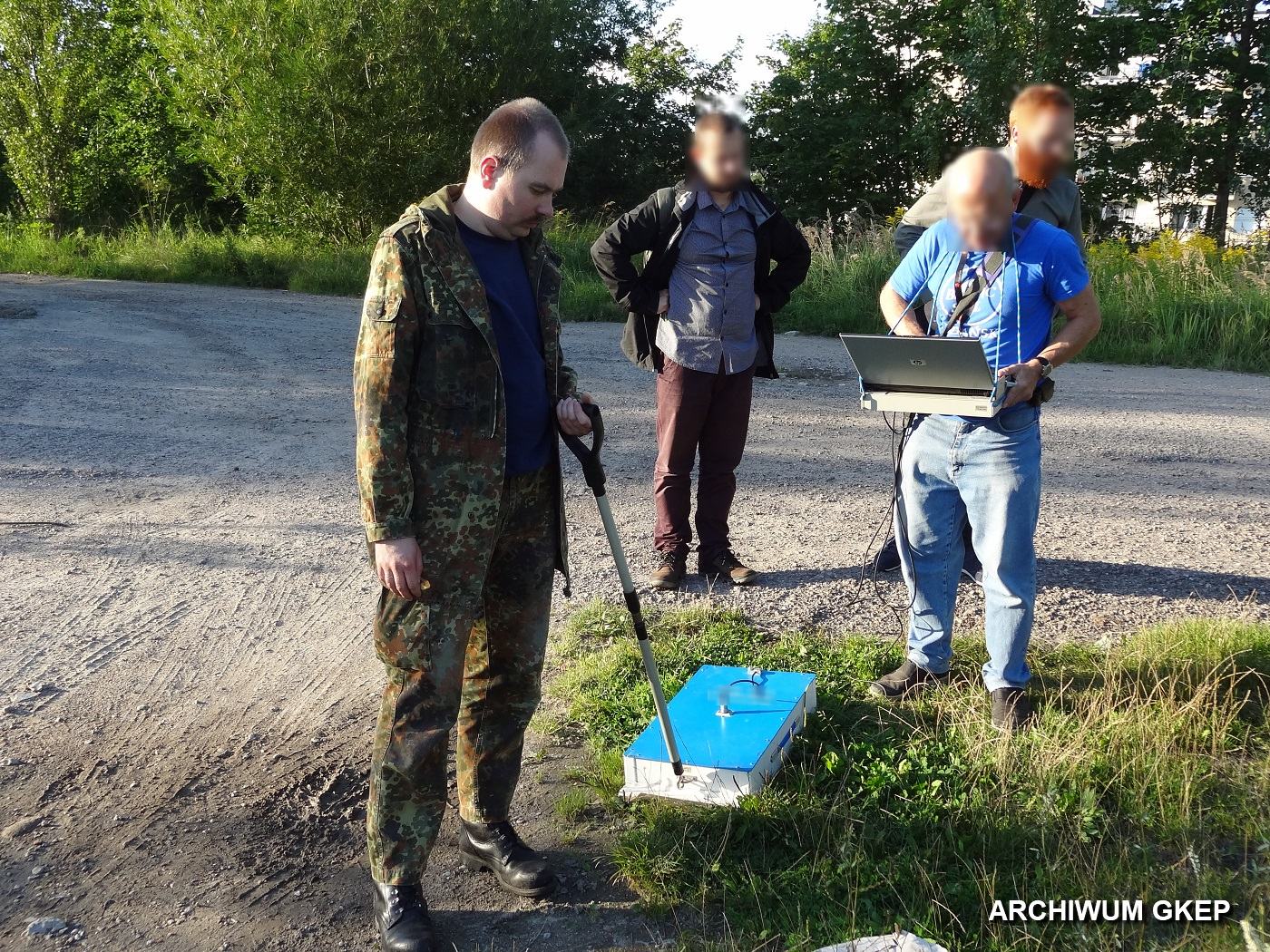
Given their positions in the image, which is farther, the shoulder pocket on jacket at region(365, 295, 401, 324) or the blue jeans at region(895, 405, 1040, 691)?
the blue jeans at region(895, 405, 1040, 691)

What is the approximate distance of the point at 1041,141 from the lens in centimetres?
388

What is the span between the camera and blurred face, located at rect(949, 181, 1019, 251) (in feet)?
11.3

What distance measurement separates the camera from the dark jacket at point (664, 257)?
5.25m

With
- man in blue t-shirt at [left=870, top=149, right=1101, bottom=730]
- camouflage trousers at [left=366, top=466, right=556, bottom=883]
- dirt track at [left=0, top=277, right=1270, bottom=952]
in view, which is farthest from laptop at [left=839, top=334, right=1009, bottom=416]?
dirt track at [left=0, top=277, right=1270, bottom=952]

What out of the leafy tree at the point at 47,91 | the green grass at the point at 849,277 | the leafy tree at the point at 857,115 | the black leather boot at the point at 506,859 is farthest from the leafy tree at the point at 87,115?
the black leather boot at the point at 506,859

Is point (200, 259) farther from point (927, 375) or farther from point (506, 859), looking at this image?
point (506, 859)

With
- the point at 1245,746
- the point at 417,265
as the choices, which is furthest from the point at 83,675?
the point at 1245,746

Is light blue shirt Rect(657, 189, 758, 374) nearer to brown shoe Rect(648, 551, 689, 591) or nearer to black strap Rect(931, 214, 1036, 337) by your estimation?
brown shoe Rect(648, 551, 689, 591)

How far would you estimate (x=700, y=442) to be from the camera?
5.54 metres

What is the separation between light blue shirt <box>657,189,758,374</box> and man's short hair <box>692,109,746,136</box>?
0.35 m

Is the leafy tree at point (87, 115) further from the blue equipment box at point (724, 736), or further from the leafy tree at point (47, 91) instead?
the blue equipment box at point (724, 736)

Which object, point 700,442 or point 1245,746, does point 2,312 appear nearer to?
point 700,442

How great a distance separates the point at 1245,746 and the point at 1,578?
220 inches

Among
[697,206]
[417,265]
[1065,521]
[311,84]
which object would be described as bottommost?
[1065,521]
